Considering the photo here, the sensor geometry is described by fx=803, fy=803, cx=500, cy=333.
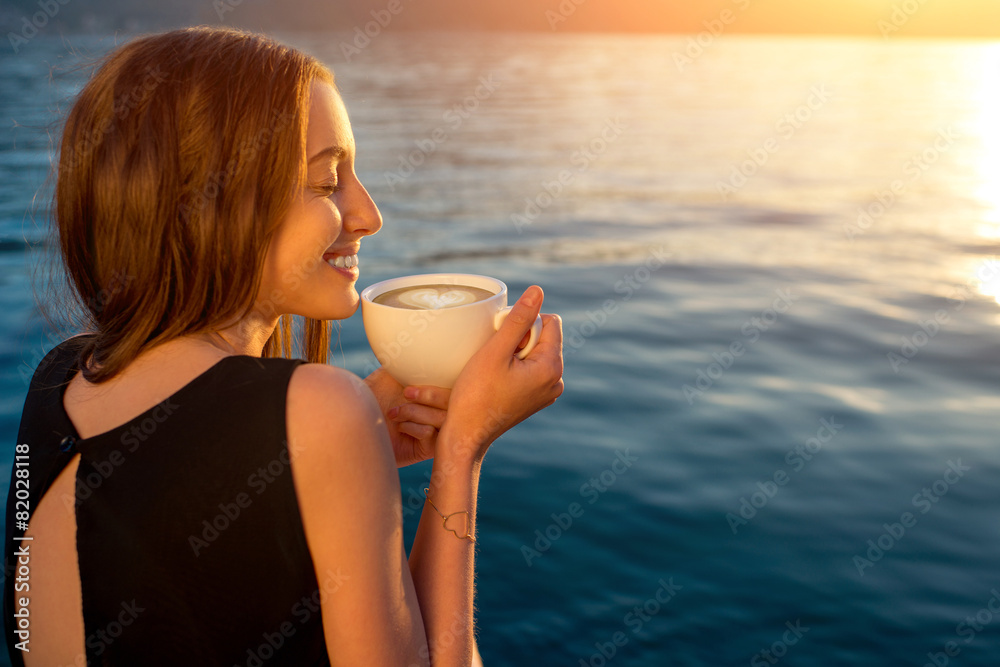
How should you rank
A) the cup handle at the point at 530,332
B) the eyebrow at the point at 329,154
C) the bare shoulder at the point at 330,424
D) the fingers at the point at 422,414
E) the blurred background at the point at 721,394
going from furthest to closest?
the blurred background at the point at 721,394
the fingers at the point at 422,414
the cup handle at the point at 530,332
the eyebrow at the point at 329,154
the bare shoulder at the point at 330,424

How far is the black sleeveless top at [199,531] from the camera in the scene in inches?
53.5

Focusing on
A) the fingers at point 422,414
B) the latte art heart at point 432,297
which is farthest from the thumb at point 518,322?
the fingers at point 422,414

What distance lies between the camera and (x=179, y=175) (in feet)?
5.09

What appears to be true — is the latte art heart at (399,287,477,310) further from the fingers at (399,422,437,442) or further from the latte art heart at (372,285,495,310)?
the fingers at (399,422,437,442)

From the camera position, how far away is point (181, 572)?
54.8 inches

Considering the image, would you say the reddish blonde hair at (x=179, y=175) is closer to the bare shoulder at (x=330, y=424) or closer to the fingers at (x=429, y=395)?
the bare shoulder at (x=330, y=424)

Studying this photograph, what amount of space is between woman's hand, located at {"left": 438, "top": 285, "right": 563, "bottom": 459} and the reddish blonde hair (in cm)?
52

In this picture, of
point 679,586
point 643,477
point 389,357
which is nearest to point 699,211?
point 643,477

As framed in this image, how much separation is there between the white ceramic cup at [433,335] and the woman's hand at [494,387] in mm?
43

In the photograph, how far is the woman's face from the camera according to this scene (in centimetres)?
168

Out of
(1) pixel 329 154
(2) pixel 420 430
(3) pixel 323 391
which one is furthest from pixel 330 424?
(2) pixel 420 430

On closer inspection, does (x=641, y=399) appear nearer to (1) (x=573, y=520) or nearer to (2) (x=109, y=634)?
(1) (x=573, y=520)

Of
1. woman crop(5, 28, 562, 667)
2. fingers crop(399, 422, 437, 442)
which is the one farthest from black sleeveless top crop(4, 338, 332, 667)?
fingers crop(399, 422, 437, 442)

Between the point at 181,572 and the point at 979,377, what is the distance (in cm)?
615
